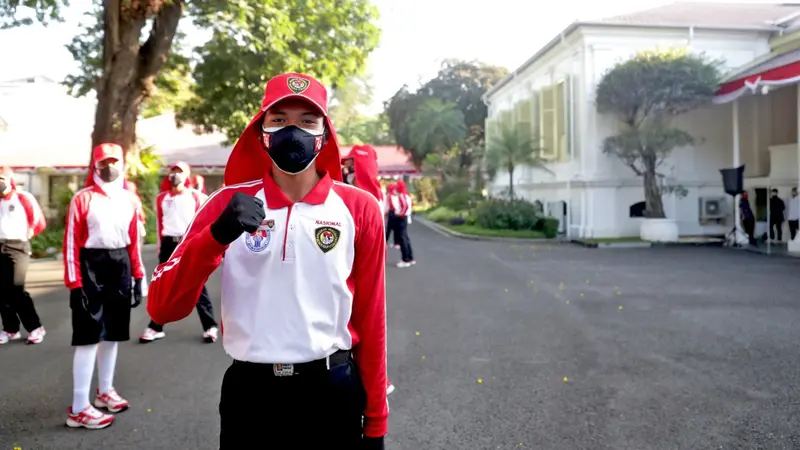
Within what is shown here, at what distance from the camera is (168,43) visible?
46.6ft

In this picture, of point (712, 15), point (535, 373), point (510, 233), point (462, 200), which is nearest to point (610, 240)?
point (510, 233)

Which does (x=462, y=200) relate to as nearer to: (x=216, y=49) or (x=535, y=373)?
(x=216, y=49)

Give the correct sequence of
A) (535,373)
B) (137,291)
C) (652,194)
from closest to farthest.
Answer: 1. (137,291)
2. (535,373)
3. (652,194)

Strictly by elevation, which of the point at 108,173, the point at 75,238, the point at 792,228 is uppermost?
the point at 108,173

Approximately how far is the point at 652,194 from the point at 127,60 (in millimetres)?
14914

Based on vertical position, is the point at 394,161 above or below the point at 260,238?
above

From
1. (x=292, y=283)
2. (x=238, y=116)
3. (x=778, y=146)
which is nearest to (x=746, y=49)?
(x=778, y=146)

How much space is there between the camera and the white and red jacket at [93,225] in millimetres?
4875

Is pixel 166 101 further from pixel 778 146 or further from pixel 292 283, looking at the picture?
pixel 292 283

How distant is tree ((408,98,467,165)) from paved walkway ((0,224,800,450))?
32.1m

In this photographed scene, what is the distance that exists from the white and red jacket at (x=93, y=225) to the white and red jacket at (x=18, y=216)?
2.79 m

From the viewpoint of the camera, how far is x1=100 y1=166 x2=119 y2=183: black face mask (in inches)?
196

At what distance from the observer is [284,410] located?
7.22 ft

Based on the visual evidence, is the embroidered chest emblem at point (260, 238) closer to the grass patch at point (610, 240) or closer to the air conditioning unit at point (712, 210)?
the grass patch at point (610, 240)
